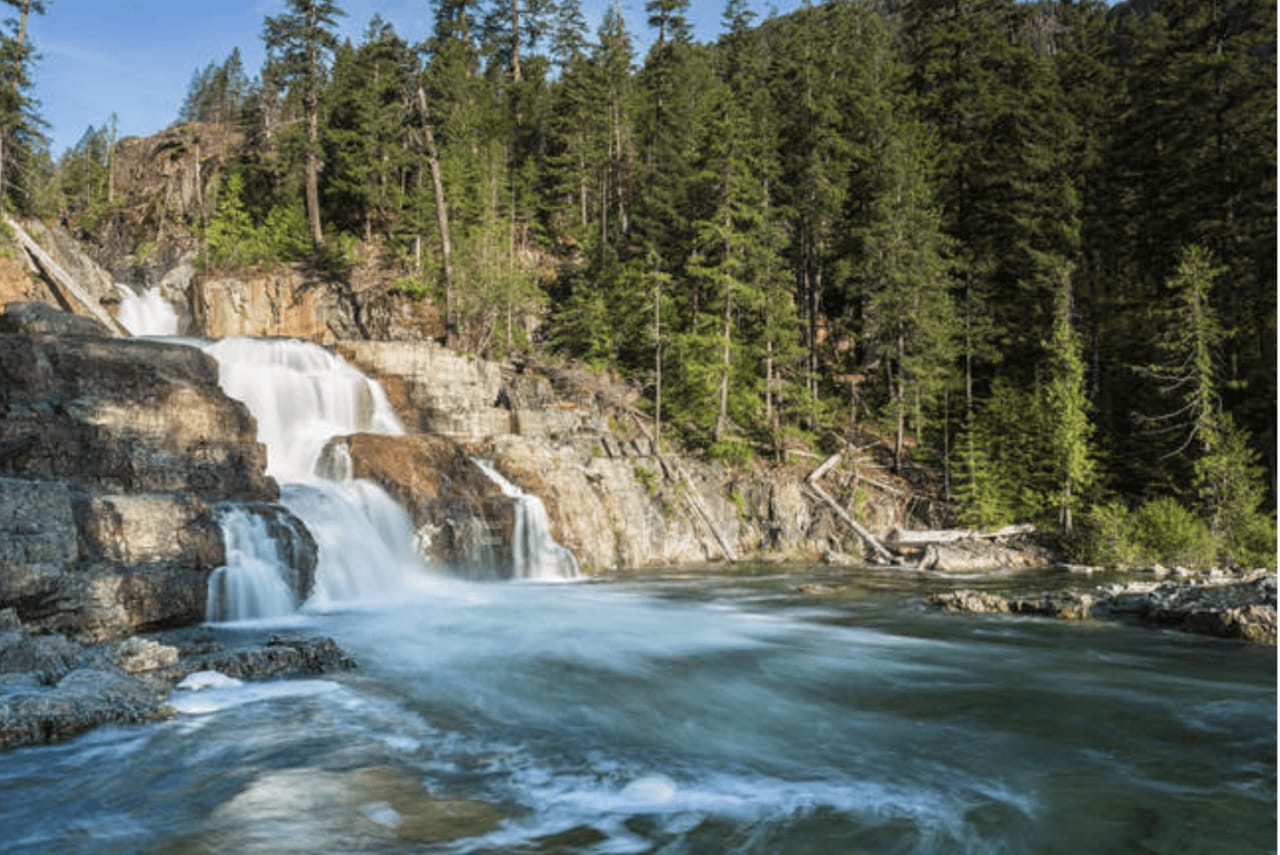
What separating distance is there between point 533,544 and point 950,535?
12878 millimetres

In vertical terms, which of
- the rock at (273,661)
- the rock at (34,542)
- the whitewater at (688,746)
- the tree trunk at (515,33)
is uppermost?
the tree trunk at (515,33)

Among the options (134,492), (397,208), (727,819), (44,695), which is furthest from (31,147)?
(727,819)

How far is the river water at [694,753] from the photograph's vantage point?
521 cm

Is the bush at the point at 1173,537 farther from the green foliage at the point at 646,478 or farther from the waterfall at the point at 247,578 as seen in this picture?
the waterfall at the point at 247,578

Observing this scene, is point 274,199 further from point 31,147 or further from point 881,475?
point 881,475

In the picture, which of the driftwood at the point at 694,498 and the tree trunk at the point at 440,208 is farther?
the tree trunk at the point at 440,208

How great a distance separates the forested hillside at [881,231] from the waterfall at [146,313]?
3098 millimetres

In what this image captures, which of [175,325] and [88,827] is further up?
[175,325]

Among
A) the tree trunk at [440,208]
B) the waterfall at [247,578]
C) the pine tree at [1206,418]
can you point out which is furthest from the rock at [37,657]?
the pine tree at [1206,418]

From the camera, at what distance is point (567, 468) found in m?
21.2

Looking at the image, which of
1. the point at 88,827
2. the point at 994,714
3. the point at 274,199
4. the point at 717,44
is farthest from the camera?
the point at 717,44

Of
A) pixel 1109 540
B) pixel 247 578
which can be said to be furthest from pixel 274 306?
pixel 1109 540

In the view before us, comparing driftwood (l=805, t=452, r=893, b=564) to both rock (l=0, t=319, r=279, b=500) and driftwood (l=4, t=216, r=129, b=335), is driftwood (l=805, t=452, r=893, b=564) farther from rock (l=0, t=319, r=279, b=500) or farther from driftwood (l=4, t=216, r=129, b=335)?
driftwood (l=4, t=216, r=129, b=335)

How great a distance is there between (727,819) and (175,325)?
31.3 meters
